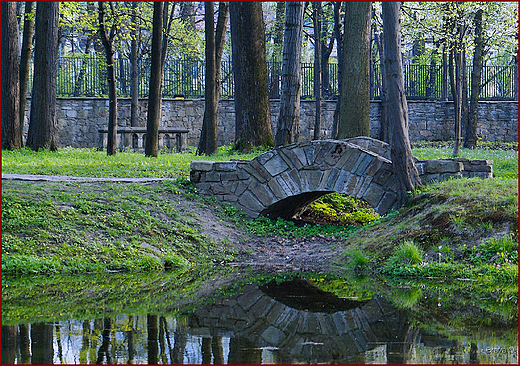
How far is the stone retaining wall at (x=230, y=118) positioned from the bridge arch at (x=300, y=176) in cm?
1452

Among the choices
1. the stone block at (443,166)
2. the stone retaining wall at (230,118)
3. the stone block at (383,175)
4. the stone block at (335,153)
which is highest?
the stone retaining wall at (230,118)

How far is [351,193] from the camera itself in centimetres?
1050

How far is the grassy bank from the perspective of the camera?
→ 775cm

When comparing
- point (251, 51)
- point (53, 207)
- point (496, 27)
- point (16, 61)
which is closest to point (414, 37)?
point (496, 27)

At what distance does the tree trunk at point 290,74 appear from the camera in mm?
11633

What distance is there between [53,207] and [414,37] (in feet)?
62.5

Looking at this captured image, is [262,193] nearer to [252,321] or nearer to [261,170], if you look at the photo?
[261,170]

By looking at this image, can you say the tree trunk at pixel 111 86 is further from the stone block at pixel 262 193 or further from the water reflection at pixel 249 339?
the water reflection at pixel 249 339

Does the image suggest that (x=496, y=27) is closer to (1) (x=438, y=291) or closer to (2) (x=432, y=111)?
(2) (x=432, y=111)

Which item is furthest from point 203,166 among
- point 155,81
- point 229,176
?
point 155,81

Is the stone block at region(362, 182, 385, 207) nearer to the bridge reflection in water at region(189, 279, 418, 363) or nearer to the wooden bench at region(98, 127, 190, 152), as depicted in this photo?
the bridge reflection in water at region(189, 279, 418, 363)

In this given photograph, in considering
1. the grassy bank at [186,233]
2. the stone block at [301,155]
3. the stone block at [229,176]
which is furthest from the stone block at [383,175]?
the stone block at [229,176]

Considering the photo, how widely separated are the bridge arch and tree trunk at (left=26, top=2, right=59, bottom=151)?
7589 mm

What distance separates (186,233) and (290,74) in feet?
12.7
